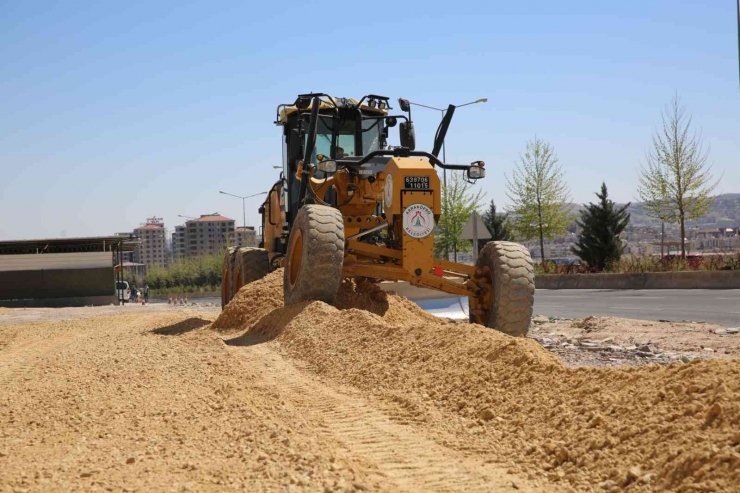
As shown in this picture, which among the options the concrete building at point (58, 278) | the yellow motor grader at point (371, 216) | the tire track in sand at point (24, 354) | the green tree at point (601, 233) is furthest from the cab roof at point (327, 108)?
the green tree at point (601, 233)

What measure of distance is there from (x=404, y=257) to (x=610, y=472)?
648cm

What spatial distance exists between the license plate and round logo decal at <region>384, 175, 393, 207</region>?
25 cm

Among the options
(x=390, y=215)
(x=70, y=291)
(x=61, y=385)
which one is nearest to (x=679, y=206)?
(x=70, y=291)

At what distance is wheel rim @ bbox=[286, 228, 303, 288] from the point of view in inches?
460

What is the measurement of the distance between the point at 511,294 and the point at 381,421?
4.95 meters

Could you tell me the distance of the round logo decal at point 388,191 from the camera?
36.0 ft

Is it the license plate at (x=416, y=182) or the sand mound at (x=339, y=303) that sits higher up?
the license plate at (x=416, y=182)

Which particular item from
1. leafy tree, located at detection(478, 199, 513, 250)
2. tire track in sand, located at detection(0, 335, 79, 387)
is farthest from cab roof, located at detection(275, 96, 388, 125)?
leafy tree, located at detection(478, 199, 513, 250)

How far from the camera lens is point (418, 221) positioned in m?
10.8

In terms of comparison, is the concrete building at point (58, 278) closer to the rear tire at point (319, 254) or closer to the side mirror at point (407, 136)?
the side mirror at point (407, 136)

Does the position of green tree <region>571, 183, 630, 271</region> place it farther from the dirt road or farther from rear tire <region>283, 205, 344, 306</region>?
the dirt road

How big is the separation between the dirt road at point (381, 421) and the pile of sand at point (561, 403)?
0.01 metres

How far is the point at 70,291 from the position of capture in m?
35.7

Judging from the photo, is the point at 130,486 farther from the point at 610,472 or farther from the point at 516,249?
the point at 516,249
